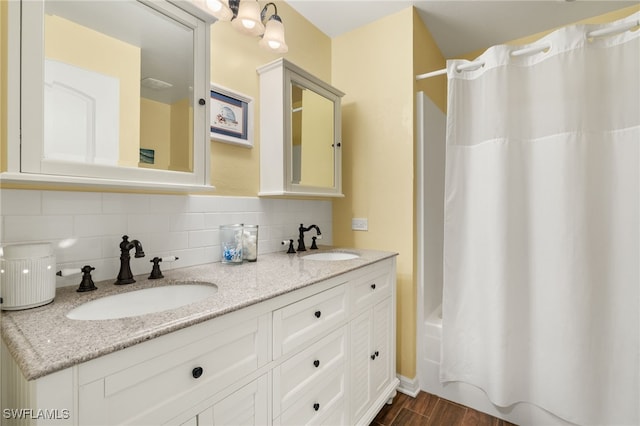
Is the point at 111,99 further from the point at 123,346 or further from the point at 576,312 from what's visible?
the point at 576,312

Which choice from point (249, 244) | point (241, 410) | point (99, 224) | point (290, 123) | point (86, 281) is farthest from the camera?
point (290, 123)

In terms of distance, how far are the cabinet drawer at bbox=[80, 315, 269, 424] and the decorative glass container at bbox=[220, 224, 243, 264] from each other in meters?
0.58

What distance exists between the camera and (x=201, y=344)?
0.78m

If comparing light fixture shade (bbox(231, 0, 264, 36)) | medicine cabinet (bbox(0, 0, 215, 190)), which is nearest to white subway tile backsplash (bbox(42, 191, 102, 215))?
medicine cabinet (bbox(0, 0, 215, 190))

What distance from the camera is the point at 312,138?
1.90 m

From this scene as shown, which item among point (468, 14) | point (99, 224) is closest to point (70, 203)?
point (99, 224)

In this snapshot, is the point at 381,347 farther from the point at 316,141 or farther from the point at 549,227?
the point at 316,141

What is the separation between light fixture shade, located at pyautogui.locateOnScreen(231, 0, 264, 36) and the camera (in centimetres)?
143

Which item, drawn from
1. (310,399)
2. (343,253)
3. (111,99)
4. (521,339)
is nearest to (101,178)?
(111,99)

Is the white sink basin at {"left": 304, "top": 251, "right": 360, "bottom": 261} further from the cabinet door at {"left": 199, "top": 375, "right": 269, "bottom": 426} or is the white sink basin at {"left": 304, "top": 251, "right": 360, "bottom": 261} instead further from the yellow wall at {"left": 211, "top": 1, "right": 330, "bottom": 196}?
the cabinet door at {"left": 199, "top": 375, "right": 269, "bottom": 426}

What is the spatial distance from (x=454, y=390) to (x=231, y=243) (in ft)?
5.38

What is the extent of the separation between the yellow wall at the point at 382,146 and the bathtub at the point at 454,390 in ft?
0.33

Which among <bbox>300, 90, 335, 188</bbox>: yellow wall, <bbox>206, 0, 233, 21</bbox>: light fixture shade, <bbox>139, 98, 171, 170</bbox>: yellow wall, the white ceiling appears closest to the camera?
<bbox>139, 98, 171, 170</bbox>: yellow wall

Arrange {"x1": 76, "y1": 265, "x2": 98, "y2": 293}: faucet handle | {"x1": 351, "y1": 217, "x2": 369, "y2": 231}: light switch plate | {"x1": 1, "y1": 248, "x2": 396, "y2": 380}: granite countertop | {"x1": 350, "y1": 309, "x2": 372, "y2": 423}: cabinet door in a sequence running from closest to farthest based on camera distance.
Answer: {"x1": 1, "y1": 248, "x2": 396, "y2": 380}: granite countertop → {"x1": 76, "y1": 265, "x2": 98, "y2": 293}: faucet handle → {"x1": 350, "y1": 309, "x2": 372, "y2": 423}: cabinet door → {"x1": 351, "y1": 217, "x2": 369, "y2": 231}: light switch plate
